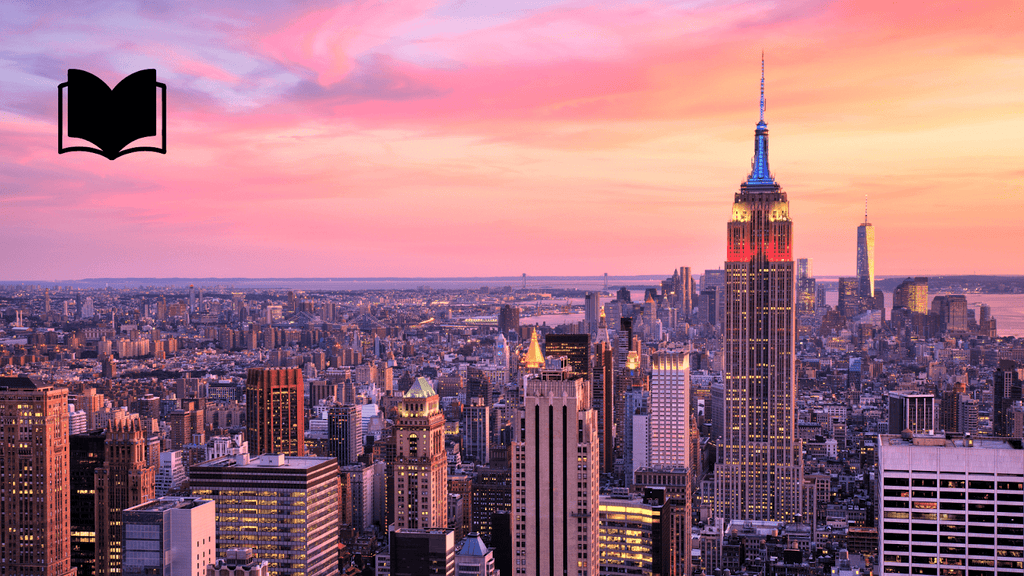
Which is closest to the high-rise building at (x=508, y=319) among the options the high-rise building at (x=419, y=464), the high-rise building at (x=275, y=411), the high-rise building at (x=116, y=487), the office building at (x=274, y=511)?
the high-rise building at (x=275, y=411)

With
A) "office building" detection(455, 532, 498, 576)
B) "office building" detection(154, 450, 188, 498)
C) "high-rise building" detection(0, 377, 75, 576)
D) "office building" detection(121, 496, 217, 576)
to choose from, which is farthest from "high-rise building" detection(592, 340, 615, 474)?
"office building" detection(121, 496, 217, 576)

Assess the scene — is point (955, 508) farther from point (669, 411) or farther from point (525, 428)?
point (669, 411)

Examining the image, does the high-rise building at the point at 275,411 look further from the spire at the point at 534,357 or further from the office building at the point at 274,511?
the office building at the point at 274,511

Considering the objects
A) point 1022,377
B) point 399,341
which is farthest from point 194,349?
point 1022,377

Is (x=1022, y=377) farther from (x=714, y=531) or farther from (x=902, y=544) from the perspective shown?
(x=902, y=544)

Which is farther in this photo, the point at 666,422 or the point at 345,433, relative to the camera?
the point at 345,433

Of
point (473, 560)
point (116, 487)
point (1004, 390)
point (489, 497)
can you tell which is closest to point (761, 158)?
point (1004, 390)
